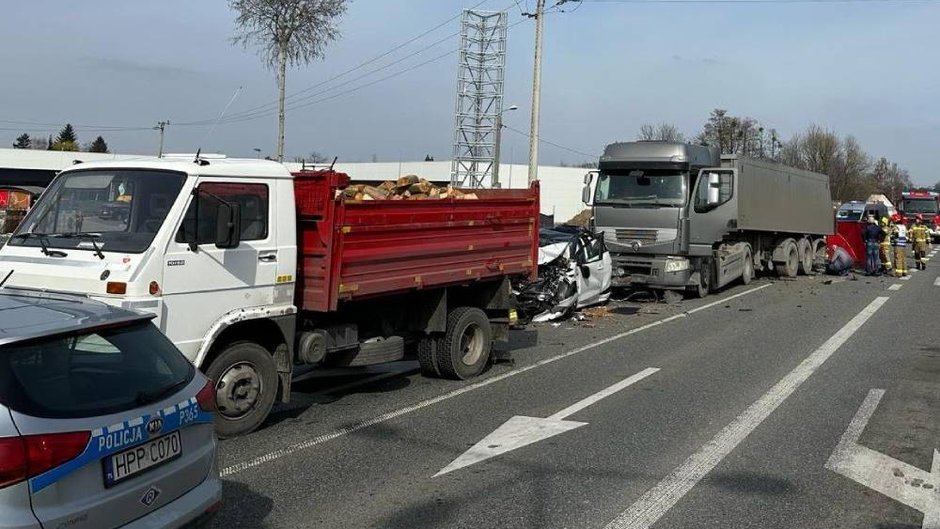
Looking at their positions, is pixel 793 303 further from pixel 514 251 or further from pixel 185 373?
pixel 185 373

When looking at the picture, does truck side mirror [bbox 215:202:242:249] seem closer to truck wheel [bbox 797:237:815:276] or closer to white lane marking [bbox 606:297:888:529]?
white lane marking [bbox 606:297:888:529]

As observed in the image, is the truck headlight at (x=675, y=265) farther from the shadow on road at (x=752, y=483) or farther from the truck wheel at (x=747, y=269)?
the shadow on road at (x=752, y=483)

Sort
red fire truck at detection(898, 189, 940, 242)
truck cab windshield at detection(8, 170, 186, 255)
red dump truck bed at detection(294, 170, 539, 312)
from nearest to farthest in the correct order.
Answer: truck cab windshield at detection(8, 170, 186, 255) < red dump truck bed at detection(294, 170, 539, 312) < red fire truck at detection(898, 189, 940, 242)

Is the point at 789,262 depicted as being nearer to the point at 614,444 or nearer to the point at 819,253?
the point at 819,253

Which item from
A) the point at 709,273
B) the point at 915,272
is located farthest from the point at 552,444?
the point at 915,272

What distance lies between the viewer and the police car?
2939mm

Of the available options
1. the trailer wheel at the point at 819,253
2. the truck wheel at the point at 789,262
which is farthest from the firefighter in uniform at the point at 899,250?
the truck wheel at the point at 789,262

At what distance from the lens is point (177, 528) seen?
347 cm

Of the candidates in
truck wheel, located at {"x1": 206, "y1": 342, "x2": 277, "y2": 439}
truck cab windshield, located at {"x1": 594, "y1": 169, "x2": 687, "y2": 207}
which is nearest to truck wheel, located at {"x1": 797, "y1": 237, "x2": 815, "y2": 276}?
truck cab windshield, located at {"x1": 594, "y1": 169, "x2": 687, "y2": 207}

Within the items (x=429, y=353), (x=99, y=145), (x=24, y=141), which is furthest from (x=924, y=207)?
(x=24, y=141)

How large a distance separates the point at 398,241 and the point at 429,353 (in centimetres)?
167

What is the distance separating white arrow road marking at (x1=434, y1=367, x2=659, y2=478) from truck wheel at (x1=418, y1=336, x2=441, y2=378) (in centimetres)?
176

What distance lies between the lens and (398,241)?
752 cm

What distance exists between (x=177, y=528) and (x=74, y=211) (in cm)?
358
